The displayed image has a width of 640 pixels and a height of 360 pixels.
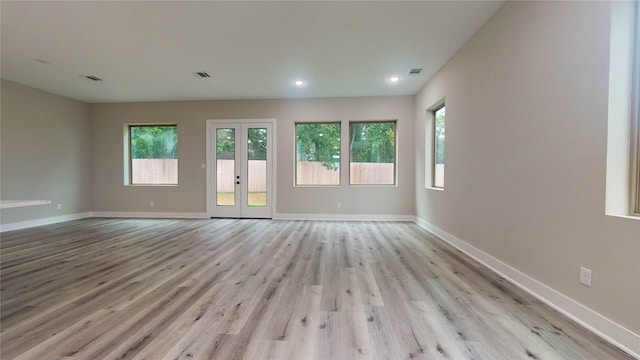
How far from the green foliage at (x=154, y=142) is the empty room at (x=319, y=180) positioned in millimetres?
73

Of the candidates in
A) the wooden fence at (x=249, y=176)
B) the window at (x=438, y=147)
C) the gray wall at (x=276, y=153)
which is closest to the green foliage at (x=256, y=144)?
the wooden fence at (x=249, y=176)

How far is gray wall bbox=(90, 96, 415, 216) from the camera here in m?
5.75

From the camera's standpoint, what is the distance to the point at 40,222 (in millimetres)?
5246

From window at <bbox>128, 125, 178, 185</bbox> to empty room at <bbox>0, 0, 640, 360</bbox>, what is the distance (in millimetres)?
56

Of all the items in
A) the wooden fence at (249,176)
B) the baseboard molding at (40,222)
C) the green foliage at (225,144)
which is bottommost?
the baseboard molding at (40,222)

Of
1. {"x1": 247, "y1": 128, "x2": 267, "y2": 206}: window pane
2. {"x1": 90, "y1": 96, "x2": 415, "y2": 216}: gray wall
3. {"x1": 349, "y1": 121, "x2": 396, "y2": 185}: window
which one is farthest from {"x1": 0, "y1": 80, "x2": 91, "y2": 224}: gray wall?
{"x1": 349, "y1": 121, "x2": 396, "y2": 185}: window

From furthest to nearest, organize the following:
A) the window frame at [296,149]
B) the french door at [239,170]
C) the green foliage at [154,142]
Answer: the green foliage at [154,142], the french door at [239,170], the window frame at [296,149]

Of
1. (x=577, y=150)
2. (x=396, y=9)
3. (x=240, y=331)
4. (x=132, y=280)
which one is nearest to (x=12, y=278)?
(x=132, y=280)

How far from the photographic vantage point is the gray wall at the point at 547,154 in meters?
1.62

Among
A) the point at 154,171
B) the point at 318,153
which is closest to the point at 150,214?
the point at 154,171

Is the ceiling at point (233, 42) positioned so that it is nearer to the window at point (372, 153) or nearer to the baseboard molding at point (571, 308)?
the window at point (372, 153)

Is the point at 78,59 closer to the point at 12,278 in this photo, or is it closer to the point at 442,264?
the point at 12,278

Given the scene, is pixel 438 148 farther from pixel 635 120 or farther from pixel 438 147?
pixel 635 120

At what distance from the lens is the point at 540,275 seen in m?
2.11
